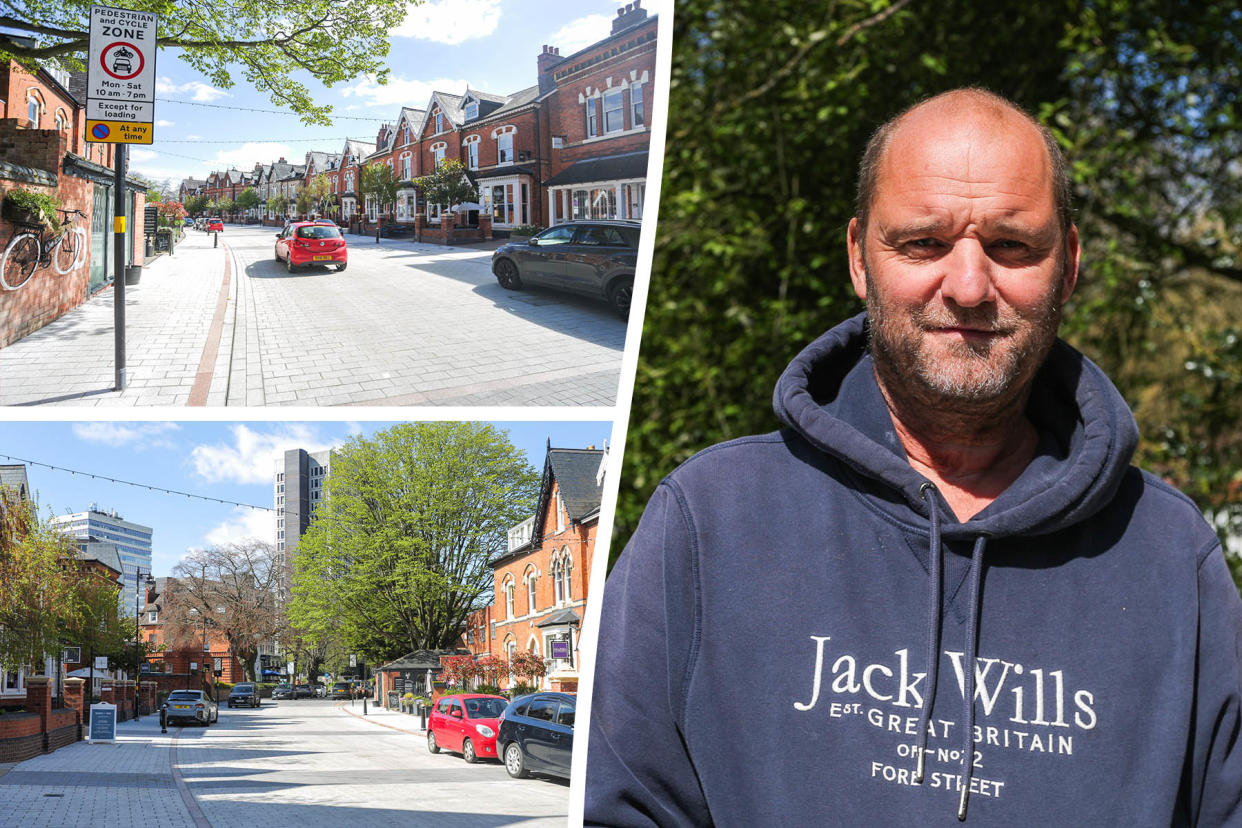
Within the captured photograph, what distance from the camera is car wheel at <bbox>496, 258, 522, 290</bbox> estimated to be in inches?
106

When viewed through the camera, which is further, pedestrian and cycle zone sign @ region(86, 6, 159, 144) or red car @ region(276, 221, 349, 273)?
red car @ region(276, 221, 349, 273)

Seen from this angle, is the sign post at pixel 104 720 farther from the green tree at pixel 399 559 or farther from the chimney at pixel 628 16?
the chimney at pixel 628 16

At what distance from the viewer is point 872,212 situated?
170 cm

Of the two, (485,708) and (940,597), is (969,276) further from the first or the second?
(485,708)

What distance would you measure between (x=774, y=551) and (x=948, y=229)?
2.00 ft

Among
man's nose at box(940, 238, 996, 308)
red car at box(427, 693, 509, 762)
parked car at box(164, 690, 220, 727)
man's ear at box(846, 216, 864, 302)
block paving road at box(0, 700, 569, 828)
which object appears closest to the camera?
man's nose at box(940, 238, 996, 308)

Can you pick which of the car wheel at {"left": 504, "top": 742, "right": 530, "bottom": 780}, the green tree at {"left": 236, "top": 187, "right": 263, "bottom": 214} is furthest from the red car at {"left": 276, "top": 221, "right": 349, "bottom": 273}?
the car wheel at {"left": 504, "top": 742, "right": 530, "bottom": 780}

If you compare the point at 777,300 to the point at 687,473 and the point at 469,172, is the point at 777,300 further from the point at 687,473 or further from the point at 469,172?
the point at 687,473

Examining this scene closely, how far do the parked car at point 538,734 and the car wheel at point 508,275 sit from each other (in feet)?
3.72

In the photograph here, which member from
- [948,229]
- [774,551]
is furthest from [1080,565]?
[948,229]

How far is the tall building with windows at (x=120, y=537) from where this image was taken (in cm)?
290

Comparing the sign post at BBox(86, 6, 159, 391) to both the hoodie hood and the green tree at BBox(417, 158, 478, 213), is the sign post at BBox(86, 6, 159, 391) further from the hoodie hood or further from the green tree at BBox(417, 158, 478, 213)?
the hoodie hood

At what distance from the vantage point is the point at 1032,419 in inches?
70.1

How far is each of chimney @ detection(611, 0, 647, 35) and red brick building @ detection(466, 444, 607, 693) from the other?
1.10 m
